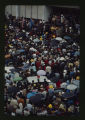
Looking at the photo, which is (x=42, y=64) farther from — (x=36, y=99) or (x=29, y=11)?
(x=36, y=99)

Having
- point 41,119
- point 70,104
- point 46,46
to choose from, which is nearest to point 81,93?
point 70,104

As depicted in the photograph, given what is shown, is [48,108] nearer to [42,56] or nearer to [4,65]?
[4,65]

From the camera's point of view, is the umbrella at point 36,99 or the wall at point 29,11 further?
the wall at point 29,11

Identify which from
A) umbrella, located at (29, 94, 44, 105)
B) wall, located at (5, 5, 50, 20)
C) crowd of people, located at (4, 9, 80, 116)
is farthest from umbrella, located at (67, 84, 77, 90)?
wall, located at (5, 5, 50, 20)

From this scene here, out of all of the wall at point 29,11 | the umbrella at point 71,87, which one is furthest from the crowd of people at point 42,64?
the wall at point 29,11

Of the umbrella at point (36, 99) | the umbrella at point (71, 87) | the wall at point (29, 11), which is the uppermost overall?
the wall at point (29, 11)

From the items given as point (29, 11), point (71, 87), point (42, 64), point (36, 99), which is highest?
point (29, 11)

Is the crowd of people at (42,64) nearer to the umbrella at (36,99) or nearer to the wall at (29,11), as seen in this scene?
the umbrella at (36,99)

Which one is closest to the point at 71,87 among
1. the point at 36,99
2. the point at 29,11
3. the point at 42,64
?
the point at 36,99

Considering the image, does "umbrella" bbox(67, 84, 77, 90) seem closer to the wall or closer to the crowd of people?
the crowd of people
